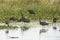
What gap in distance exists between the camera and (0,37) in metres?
5.65

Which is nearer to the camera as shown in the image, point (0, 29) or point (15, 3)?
point (0, 29)

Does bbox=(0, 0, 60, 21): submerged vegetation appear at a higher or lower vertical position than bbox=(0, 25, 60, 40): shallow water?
higher

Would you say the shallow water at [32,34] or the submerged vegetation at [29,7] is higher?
the submerged vegetation at [29,7]

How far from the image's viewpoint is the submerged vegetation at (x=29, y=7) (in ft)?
21.3

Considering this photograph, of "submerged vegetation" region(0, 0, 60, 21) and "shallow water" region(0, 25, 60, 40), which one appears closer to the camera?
"shallow water" region(0, 25, 60, 40)

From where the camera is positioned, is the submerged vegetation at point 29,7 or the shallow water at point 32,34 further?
the submerged vegetation at point 29,7

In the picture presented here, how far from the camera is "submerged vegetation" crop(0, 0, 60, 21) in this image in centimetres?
648

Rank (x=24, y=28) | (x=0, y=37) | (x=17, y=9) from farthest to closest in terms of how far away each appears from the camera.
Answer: (x=17, y=9) → (x=24, y=28) → (x=0, y=37)

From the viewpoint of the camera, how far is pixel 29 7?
21.5 feet

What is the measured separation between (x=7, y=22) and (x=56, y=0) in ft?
4.40

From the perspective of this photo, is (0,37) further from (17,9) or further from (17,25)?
(17,9)

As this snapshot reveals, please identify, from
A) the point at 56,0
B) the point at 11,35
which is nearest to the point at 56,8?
the point at 56,0

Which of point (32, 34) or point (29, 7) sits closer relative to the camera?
point (32, 34)

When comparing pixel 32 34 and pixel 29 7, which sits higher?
pixel 29 7
